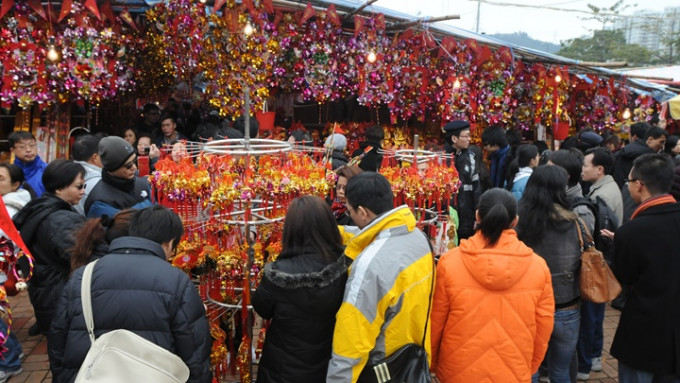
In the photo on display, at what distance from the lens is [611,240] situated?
12.8 ft

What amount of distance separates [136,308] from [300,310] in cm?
72

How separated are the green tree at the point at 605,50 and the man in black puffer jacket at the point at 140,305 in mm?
36078

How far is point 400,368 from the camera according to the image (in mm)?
2490

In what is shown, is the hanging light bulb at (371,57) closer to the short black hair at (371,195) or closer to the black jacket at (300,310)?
the short black hair at (371,195)

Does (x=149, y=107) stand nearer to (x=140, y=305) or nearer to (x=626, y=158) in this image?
(x=140, y=305)

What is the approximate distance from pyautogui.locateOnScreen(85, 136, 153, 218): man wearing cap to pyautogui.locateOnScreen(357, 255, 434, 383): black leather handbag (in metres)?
2.30

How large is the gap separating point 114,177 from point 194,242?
3.29 feet

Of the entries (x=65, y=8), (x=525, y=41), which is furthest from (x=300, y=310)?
(x=525, y=41)

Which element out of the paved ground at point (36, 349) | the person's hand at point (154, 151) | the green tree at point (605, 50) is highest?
the green tree at point (605, 50)

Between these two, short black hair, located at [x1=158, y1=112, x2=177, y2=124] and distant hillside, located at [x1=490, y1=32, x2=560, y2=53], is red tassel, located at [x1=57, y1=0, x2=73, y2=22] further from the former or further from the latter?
distant hillside, located at [x1=490, y1=32, x2=560, y2=53]

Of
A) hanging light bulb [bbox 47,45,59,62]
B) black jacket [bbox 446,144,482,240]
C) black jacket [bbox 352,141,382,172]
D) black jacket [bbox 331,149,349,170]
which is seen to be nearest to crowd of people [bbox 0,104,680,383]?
black jacket [bbox 331,149,349,170]

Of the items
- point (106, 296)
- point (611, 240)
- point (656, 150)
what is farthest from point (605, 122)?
point (106, 296)

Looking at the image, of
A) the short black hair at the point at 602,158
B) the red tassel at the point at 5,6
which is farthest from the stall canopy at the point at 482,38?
the short black hair at the point at 602,158

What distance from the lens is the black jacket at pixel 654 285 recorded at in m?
3.07
